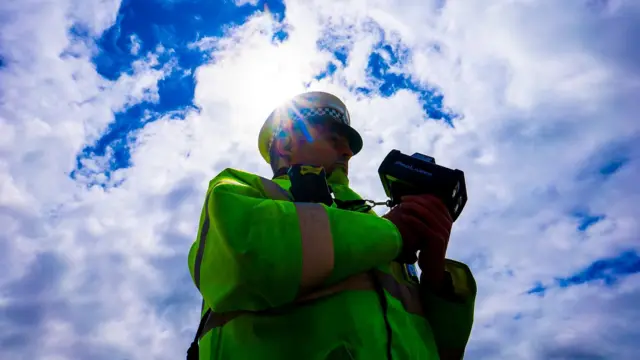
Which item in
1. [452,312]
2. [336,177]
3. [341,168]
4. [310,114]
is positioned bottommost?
[452,312]

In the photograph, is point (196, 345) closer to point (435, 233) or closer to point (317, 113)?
point (435, 233)

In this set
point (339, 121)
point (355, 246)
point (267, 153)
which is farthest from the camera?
point (267, 153)

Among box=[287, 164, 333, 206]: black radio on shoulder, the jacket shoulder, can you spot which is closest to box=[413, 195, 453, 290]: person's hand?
box=[287, 164, 333, 206]: black radio on shoulder

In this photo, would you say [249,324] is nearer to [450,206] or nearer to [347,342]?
[347,342]

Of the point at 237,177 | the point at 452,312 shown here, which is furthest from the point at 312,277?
the point at 452,312

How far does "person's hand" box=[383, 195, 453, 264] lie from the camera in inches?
110

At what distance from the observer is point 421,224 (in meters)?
2.81

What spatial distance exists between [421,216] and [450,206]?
32cm

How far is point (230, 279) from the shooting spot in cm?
243

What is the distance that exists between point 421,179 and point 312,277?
43.6 inches

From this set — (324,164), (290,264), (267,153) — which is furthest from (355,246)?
(267,153)

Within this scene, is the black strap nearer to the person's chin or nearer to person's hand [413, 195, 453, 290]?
person's hand [413, 195, 453, 290]

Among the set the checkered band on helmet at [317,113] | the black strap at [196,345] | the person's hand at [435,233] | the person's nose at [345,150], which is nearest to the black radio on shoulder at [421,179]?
the person's hand at [435,233]

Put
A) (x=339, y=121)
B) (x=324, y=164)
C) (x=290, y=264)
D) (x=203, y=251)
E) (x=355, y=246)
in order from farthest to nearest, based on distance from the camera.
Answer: (x=339, y=121) < (x=324, y=164) < (x=203, y=251) < (x=355, y=246) < (x=290, y=264)
